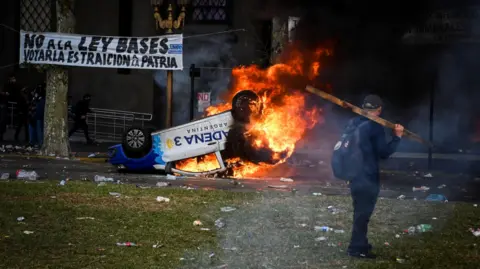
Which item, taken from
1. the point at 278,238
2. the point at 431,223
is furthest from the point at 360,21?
the point at 278,238

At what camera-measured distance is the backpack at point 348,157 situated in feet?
24.6

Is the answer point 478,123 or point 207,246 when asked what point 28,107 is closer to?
point 478,123

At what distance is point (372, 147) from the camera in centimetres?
→ 756

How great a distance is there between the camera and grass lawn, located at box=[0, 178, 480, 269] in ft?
24.3

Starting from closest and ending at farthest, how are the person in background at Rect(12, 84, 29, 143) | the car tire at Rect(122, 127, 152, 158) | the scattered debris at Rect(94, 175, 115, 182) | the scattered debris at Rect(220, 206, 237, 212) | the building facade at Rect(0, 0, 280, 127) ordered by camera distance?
the scattered debris at Rect(220, 206, 237, 212) < the scattered debris at Rect(94, 175, 115, 182) < the car tire at Rect(122, 127, 152, 158) < the person in background at Rect(12, 84, 29, 143) < the building facade at Rect(0, 0, 280, 127)

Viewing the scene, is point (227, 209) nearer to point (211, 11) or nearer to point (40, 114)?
point (40, 114)

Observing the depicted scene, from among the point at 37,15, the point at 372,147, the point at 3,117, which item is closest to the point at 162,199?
the point at 372,147

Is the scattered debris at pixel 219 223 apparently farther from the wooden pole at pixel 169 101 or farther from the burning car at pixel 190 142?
the wooden pole at pixel 169 101

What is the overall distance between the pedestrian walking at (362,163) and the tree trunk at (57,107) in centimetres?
1080

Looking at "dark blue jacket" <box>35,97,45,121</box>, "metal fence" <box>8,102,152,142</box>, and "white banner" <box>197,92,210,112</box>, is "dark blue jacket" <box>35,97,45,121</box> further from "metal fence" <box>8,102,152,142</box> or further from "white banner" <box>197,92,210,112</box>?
"metal fence" <box>8,102,152,142</box>

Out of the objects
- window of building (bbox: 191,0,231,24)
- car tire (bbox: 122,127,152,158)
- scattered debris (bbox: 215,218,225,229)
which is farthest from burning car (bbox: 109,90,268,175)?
window of building (bbox: 191,0,231,24)

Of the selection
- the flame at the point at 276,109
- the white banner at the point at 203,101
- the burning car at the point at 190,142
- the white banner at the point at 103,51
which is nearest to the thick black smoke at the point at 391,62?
the flame at the point at 276,109

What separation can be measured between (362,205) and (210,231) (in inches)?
82.4

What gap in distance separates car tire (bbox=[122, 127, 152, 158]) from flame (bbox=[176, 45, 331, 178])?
75 cm
